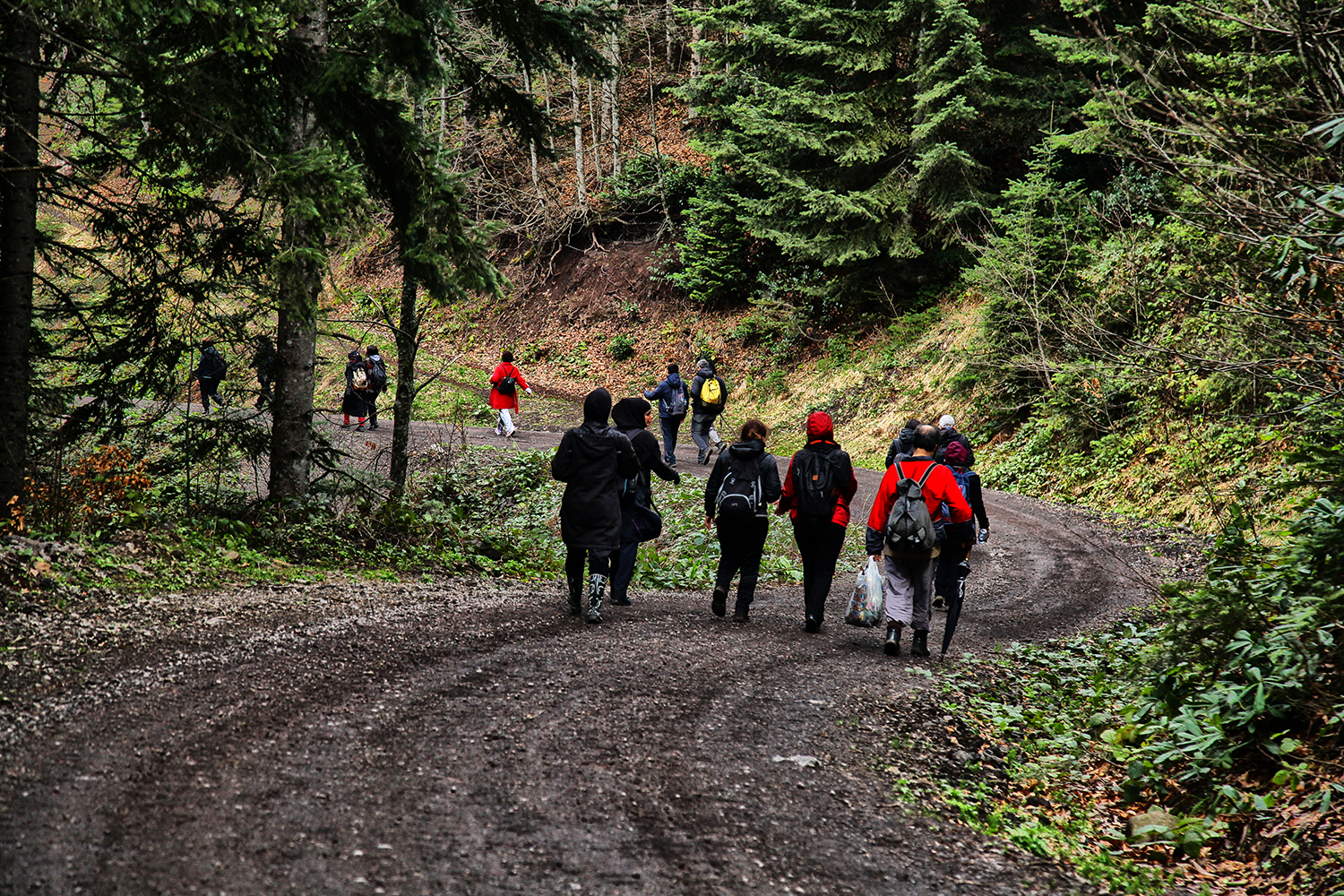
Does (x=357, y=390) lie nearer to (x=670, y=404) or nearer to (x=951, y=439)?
(x=670, y=404)

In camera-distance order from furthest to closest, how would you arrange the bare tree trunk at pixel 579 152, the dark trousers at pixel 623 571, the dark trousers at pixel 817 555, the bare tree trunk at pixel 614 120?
1. the bare tree trunk at pixel 614 120
2. the bare tree trunk at pixel 579 152
3. the dark trousers at pixel 623 571
4. the dark trousers at pixel 817 555

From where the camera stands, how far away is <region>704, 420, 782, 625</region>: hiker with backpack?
9133 mm

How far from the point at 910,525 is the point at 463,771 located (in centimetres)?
492

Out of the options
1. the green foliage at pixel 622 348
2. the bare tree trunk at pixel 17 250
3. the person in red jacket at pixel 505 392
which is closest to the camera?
the bare tree trunk at pixel 17 250

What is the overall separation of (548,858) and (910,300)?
24477 mm

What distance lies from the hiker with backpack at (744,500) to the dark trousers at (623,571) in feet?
3.10

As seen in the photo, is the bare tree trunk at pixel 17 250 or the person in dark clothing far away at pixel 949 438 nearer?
the bare tree trunk at pixel 17 250

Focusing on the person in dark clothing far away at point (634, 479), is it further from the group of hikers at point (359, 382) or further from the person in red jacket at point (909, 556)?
the group of hikers at point (359, 382)

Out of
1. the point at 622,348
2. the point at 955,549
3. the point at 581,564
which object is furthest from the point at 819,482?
the point at 622,348

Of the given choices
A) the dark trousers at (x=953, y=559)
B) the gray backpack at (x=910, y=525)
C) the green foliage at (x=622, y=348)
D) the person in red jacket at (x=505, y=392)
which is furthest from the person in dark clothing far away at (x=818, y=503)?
the green foliage at (x=622, y=348)

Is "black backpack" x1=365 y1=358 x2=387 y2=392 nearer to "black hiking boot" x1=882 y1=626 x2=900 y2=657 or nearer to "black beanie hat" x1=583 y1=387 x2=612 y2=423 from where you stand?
"black beanie hat" x1=583 y1=387 x2=612 y2=423

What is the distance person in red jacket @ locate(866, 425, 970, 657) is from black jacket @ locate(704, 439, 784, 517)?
1.08 m

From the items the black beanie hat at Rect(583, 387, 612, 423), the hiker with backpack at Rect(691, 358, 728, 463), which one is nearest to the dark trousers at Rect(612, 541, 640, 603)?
the black beanie hat at Rect(583, 387, 612, 423)

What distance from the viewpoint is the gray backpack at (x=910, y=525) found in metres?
8.21
